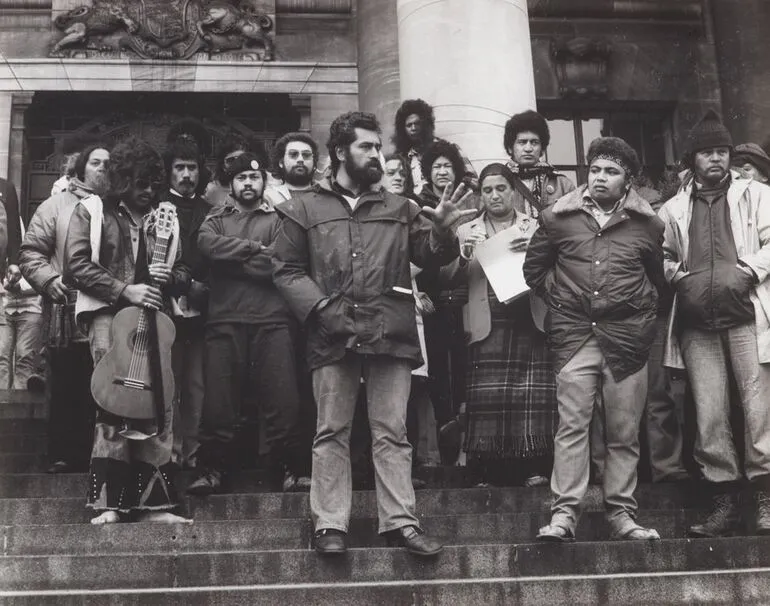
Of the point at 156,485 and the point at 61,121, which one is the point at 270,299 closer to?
the point at 156,485

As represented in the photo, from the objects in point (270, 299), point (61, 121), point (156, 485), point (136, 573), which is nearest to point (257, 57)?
point (61, 121)

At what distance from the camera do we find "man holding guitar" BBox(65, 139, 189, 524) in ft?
22.4

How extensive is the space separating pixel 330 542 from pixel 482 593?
82 cm

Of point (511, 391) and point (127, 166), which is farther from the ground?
point (127, 166)

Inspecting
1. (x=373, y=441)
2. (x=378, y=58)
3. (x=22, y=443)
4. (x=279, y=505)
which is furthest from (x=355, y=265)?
(x=378, y=58)

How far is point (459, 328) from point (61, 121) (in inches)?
322

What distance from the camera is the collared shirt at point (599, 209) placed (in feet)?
23.9

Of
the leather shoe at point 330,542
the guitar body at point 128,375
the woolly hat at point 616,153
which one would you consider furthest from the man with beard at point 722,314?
the guitar body at point 128,375

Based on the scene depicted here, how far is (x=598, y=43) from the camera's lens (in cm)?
1573

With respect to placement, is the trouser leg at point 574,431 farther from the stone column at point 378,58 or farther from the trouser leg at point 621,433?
the stone column at point 378,58

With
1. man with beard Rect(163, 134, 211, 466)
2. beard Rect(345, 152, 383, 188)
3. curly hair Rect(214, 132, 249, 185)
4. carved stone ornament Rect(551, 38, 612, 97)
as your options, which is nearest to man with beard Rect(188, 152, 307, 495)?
man with beard Rect(163, 134, 211, 466)

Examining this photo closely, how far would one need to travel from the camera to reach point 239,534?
21.8 feet

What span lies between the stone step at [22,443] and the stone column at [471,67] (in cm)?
415

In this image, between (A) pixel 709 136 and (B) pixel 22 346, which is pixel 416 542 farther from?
(B) pixel 22 346
